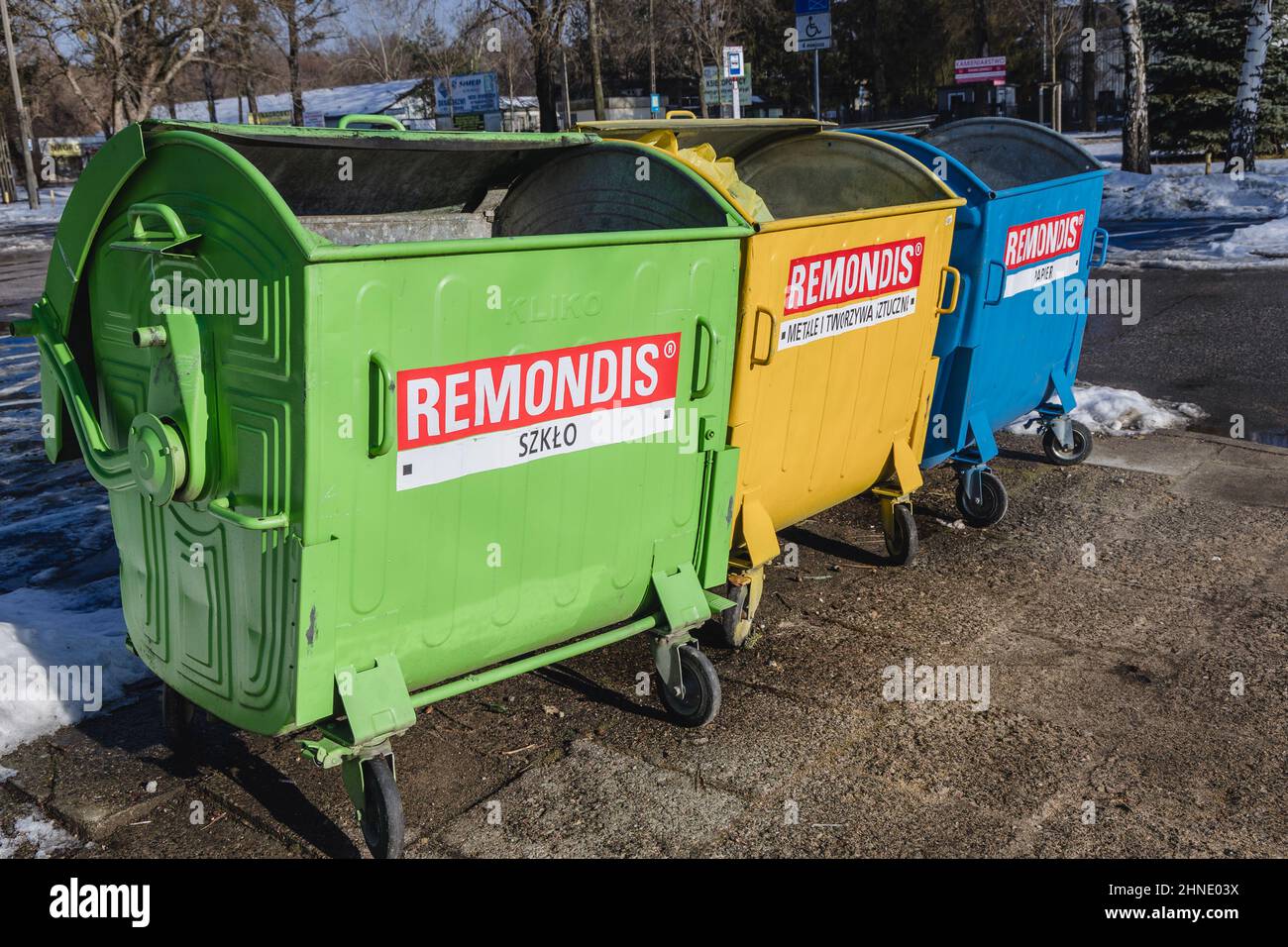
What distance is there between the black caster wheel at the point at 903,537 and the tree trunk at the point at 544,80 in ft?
77.3

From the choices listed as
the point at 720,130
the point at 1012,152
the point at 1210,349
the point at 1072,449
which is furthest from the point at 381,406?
the point at 1210,349

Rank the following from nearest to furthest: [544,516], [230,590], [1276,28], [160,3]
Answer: [230,590] → [544,516] → [1276,28] → [160,3]

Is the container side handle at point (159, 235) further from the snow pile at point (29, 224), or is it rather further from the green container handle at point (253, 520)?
the snow pile at point (29, 224)

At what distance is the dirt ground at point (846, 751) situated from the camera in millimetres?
3162

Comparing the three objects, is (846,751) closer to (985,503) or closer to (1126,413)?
(985,503)

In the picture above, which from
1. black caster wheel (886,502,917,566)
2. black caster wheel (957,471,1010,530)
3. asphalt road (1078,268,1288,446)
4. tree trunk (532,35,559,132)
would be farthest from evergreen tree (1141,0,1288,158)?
black caster wheel (886,502,917,566)

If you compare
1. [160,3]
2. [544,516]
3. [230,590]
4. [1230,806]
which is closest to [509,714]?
[544,516]

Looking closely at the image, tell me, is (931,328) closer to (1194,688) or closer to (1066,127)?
(1194,688)

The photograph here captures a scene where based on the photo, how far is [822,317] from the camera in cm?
409

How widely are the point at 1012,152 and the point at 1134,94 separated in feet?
48.7

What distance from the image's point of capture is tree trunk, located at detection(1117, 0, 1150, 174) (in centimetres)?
1806

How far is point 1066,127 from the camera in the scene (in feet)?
132

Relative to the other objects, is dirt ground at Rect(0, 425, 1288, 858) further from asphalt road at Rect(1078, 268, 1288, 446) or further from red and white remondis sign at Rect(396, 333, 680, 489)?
asphalt road at Rect(1078, 268, 1288, 446)

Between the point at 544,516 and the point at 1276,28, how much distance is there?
86.6 feet
